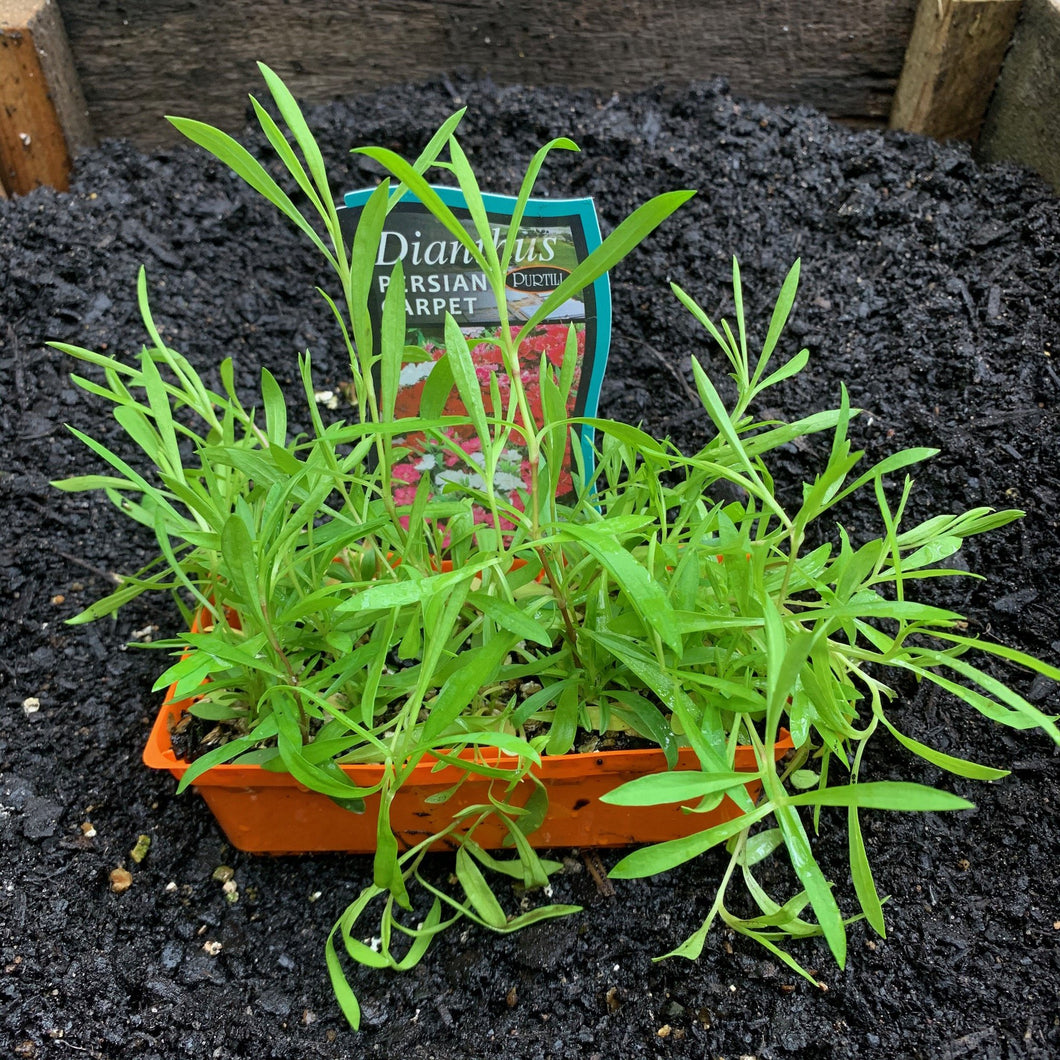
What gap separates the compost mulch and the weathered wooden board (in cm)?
7

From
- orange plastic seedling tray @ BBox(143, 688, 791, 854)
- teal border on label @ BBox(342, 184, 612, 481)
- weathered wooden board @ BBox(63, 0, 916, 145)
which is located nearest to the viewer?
orange plastic seedling tray @ BBox(143, 688, 791, 854)

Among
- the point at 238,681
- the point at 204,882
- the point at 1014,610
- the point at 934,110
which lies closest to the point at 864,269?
the point at 934,110

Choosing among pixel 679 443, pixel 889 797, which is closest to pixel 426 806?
pixel 889 797

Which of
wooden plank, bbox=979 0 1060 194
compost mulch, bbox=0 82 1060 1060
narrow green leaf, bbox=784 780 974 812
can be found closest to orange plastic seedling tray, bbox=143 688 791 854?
compost mulch, bbox=0 82 1060 1060

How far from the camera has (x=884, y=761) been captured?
994 millimetres

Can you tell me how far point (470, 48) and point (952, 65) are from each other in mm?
791

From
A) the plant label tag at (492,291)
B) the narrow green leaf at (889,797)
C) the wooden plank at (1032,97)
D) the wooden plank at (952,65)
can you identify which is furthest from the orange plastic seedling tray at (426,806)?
the wooden plank at (952,65)

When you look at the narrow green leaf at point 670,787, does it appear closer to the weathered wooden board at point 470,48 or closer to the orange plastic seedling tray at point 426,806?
the orange plastic seedling tray at point 426,806

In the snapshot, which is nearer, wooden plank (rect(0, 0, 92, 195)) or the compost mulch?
the compost mulch

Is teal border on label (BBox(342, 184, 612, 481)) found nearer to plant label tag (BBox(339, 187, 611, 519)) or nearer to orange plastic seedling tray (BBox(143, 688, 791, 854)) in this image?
plant label tag (BBox(339, 187, 611, 519))

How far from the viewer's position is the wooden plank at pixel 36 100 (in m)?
1.48

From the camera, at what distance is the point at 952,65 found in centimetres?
150

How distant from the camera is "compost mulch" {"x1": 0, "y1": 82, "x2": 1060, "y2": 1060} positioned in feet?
2.74

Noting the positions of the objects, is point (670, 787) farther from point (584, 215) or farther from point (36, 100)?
point (36, 100)
